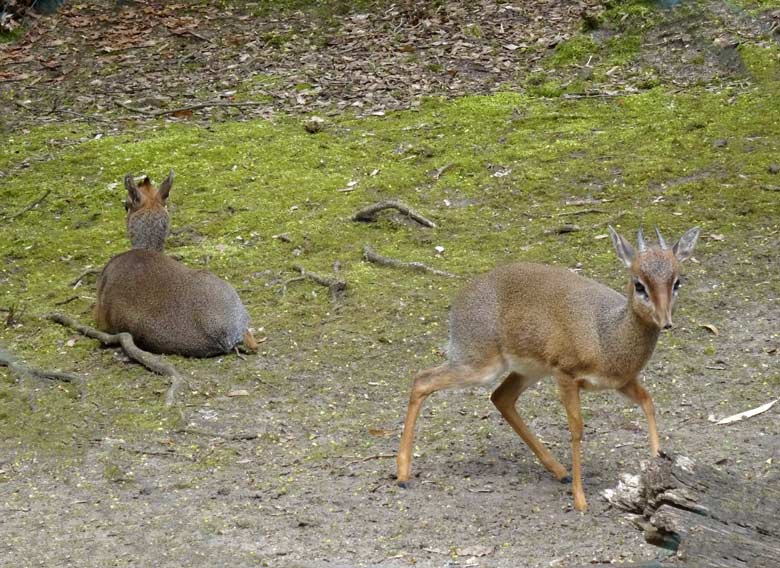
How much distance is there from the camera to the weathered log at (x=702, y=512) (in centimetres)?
356

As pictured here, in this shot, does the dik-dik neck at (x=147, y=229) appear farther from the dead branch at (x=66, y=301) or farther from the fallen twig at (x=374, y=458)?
the fallen twig at (x=374, y=458)

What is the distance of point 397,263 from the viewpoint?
841 centimetres

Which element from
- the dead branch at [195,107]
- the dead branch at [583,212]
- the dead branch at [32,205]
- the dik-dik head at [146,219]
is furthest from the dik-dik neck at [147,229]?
the dead branch at [195,107]

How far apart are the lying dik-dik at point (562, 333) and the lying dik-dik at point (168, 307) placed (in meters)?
1.97

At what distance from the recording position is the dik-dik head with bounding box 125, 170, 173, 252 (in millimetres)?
8453

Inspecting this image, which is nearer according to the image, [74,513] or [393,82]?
[74,513]

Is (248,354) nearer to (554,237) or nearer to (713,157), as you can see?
(554,237)

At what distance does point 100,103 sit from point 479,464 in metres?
7.76

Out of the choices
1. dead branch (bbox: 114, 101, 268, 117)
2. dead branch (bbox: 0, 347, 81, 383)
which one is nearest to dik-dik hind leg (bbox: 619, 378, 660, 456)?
dead branch (bbox: 0, 347, 81, 383)

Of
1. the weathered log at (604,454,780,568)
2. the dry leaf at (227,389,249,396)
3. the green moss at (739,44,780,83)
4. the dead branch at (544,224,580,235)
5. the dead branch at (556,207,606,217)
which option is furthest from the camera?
the green moss at (739,44,780,83)

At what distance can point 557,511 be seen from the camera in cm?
528

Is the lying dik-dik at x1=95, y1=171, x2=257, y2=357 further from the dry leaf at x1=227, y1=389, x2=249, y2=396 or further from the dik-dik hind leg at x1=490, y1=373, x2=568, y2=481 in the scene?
the dik-dik hind leg at x1=490, y1=373, x2=568, y2=481

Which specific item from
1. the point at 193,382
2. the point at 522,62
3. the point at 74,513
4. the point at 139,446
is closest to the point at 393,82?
the point at 522,62

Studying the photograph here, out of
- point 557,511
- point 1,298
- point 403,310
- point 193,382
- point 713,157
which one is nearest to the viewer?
point 557,511
